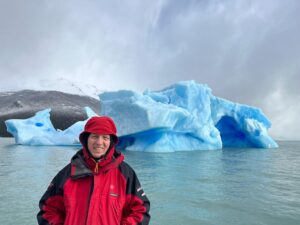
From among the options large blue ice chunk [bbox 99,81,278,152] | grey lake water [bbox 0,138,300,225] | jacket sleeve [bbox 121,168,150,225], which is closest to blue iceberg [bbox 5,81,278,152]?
large blue ice chunk [bbox 99,81,278,152]

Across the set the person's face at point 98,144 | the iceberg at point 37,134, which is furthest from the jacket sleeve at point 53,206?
the iceberg at point 37,134

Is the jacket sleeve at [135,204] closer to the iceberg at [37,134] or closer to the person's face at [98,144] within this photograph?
the person's face at [98,144]

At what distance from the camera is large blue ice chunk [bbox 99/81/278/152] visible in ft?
47.0

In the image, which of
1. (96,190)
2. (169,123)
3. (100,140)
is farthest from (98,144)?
(169,123)

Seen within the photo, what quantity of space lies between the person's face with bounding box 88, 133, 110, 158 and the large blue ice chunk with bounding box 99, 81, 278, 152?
12.0m

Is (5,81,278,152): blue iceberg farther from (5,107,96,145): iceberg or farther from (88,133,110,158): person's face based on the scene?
(88,133,110,158): person's face

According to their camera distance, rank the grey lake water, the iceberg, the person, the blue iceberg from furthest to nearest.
A: the iceberg → the blue iceberg → the grey lake water → the person

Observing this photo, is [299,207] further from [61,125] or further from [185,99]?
[61,125]

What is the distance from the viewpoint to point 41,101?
68750 mm

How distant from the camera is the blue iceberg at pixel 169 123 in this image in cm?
1450

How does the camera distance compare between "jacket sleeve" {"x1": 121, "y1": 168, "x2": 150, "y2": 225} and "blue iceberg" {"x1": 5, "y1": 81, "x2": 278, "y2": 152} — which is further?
"blue iceberg" {"x1": 5, "y1": 81, "x2": 278, "y2": 152}

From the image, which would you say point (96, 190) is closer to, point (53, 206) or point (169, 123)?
point (53, 206)

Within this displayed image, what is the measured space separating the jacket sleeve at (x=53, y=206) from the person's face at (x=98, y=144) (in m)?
0.23

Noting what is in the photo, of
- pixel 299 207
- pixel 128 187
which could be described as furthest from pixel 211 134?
pixel 128 187
